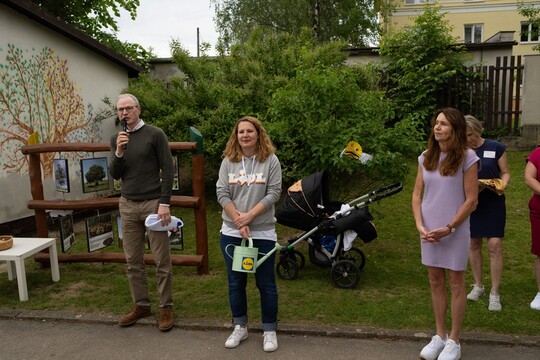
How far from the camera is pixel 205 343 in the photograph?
13.4 ft

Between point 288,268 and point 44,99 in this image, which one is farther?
point 44,99

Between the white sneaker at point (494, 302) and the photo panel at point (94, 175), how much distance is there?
4.67 metres

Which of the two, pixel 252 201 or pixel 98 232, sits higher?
pixel 252 201

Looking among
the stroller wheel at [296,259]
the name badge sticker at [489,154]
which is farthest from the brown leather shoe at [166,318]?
the name badge sticker at [489,154]

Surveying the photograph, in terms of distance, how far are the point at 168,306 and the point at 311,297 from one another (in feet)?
4.91

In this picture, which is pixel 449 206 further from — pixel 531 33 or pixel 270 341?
pixel 531 33

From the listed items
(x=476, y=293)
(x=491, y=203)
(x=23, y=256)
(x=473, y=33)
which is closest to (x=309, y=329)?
(x=476, y=293)

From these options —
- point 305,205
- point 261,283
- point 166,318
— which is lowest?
point 166,318

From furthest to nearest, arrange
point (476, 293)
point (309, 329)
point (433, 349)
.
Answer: point (476, 293) → point (309, 329) → point (433, 349)

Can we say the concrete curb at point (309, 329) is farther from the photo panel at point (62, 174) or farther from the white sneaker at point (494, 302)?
the photo panel at point (62, 174)

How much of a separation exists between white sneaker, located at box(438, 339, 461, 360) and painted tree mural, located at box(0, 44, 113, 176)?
720 cm

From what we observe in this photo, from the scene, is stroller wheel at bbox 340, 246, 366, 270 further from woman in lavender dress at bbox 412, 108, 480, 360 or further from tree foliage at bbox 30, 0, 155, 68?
tree foliage at bbox 30, 0, 155, 68

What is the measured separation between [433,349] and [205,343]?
6.25 ft

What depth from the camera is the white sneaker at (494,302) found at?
443 centimetres
